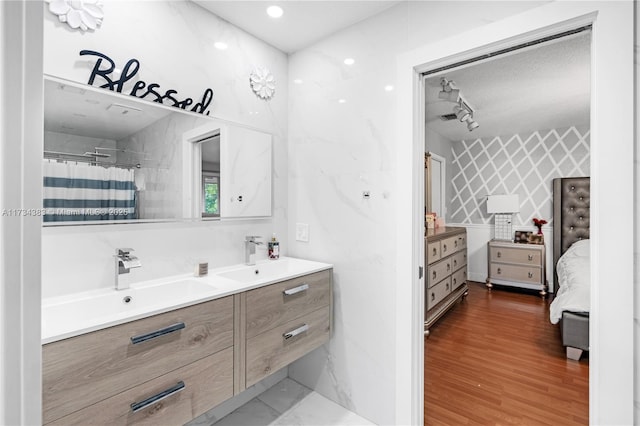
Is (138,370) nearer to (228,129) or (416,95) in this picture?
(228,129)

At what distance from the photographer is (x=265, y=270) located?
212 cm

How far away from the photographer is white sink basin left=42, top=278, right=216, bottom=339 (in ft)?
3.78

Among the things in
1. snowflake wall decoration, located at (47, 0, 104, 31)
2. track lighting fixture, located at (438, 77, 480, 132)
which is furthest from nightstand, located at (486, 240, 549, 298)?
snowflake wall decoration, located at (47, 0, 104, 31)

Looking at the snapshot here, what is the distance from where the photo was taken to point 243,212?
2092 millimetres

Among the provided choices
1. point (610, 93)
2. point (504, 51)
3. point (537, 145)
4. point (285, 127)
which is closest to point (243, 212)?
point (285, 127)

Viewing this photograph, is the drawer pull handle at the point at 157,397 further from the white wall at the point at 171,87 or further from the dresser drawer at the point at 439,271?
the dresser drawer at the point at 439,271

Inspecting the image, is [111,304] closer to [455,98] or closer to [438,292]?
[438,292]

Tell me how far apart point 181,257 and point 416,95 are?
1544mm

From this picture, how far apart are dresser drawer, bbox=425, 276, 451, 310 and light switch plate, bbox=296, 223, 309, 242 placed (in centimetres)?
147

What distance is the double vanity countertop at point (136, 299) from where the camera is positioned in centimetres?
110

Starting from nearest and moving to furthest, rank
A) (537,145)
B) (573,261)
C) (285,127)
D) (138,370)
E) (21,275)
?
(21,275)
(138,370)
(285,127)
(573,261)
(537,145)

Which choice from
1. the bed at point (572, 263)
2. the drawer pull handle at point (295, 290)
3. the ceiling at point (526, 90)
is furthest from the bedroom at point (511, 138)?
the drawer pull handle at point (295, 290)

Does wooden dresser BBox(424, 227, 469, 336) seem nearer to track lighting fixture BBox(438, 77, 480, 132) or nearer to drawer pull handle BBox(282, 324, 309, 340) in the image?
track lighting fixture BBox(438, 77, 480, 132)

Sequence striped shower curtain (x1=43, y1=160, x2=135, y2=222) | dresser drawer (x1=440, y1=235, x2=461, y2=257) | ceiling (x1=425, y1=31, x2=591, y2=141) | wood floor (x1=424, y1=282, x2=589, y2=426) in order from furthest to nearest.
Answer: dresser drawer (x1=440, y1=235, x2=461, y2=257)
ceiling (x1=425, y1=31, x2=591, y2=141)
wood floor (x1=424, y1=282, x2=589, y2=426)
striped shower curtain (x1=43, y1=160, x2=135, y2=222)
